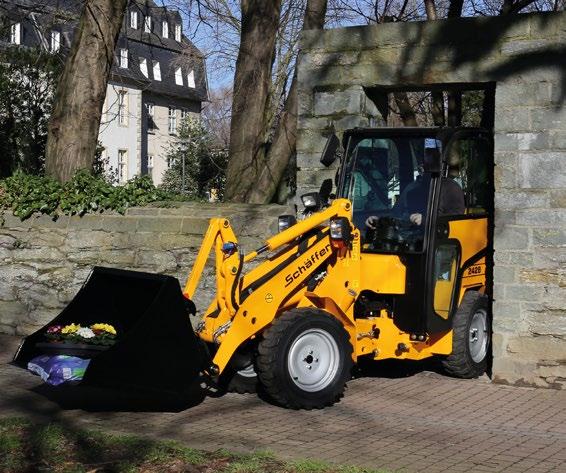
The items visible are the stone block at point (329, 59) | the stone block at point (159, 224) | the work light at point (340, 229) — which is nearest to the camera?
the work light at point (340, 229)

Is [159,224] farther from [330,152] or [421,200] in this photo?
[421,200]

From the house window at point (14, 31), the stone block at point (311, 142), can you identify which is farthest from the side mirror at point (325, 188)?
the house window at point (14, 31)

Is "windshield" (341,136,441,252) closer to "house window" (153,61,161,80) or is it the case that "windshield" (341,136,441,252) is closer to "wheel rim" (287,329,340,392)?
"wheel rim" (287,329,340,392)

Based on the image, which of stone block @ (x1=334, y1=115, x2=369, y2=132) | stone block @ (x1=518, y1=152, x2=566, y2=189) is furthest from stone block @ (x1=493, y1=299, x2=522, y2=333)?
stone block @ (x1=334, y1=115, x2=369, y2=132)

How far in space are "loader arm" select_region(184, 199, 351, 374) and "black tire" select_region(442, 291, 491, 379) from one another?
1725mm

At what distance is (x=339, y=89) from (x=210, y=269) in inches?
94.6

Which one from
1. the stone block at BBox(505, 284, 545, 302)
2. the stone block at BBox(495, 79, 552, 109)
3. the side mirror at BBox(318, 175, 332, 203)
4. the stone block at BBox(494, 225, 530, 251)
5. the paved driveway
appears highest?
the stone block at BBox(495, 79, 552, 109)

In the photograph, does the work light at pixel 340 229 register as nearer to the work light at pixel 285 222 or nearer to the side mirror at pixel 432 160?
the work light at pixel 285 222

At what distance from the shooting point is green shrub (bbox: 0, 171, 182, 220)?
12.3 metres

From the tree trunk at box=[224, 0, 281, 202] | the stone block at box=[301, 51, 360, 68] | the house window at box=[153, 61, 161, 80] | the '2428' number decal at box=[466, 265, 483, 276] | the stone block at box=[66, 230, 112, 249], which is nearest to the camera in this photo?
the '2428' number decal at box=[466, 265, 483, 276]

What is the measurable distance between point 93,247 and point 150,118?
153 feet

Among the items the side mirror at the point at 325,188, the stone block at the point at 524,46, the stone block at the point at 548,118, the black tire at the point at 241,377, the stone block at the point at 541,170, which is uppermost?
the stone block at the point at 524,46

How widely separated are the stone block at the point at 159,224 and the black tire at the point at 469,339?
3417 millimetres

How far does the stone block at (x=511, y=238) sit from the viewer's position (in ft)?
32.8
